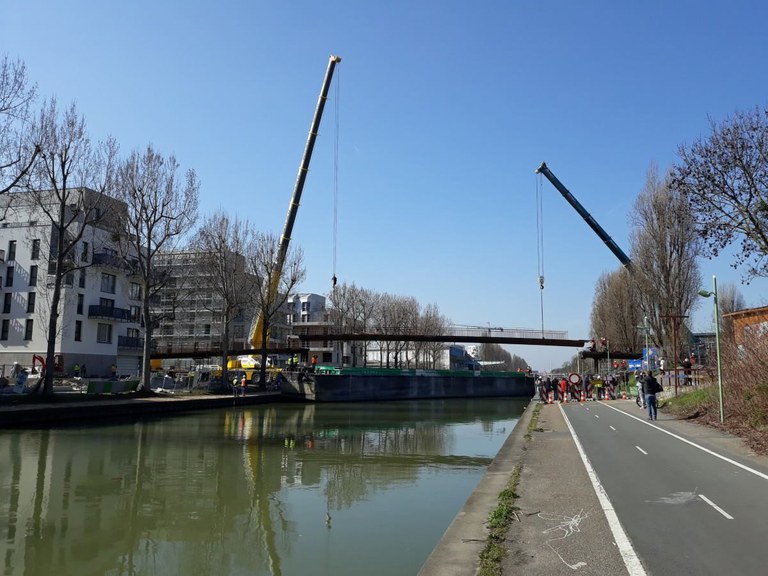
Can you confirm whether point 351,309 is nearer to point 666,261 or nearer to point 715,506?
point 666,261

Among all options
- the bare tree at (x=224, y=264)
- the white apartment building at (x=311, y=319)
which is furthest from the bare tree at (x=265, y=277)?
Answer: the white apartment building at (x=311, y=319)

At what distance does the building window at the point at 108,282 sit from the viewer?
200 ft

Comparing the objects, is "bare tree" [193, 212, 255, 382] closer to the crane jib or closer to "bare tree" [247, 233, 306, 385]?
"bare tree" [247, 233, 306, 385]

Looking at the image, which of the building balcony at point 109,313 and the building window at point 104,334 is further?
the building window at point 104,334

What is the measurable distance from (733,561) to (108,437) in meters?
21.2

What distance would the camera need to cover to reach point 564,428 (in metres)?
23.0

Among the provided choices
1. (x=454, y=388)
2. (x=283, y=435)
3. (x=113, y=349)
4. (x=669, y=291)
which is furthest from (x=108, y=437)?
(x=454, y=388)

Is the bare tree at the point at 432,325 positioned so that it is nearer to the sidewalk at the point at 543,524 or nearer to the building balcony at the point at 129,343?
the building balcony at the point at 129,343

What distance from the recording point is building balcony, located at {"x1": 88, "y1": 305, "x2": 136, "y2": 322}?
58.1 m

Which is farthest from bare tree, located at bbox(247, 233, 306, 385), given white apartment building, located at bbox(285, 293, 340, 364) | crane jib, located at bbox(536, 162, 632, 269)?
white apartment building, located at bbox(285, 293, 340, 364)

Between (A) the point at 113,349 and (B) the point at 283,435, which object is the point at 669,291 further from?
(A) the point at 113,349

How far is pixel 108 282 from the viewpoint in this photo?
203ft

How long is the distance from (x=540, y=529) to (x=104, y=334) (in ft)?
199

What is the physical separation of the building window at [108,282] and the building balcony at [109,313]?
7.37 ft
